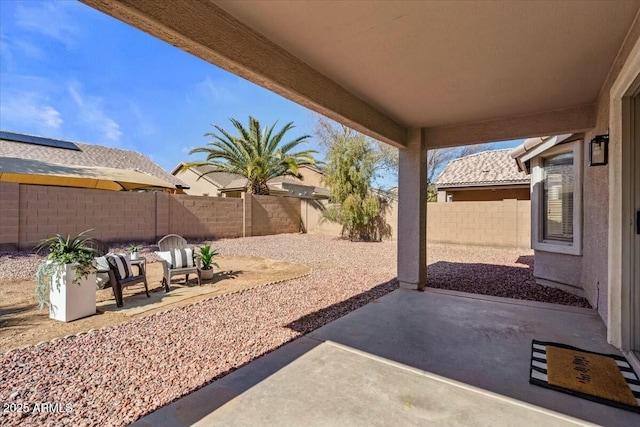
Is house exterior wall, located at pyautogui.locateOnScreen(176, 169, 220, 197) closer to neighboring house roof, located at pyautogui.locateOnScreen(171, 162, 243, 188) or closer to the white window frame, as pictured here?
neighboring house roof, located at pyautogui.locateOnScreen(171, 162, 243, 188)

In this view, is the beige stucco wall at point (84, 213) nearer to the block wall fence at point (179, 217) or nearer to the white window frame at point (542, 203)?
the block wall fence at point (179, 217)

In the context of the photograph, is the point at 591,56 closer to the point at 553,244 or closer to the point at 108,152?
the point at 553,244

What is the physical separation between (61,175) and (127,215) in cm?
226

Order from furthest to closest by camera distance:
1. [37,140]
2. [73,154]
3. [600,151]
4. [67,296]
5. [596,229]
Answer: [73,154] → [37,140] → [596,229] → [67,296] → [600,151]

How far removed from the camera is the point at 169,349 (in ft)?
11.1

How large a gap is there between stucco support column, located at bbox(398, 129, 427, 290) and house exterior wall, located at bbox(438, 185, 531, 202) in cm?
1309

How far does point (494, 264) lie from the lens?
8945 millimetres

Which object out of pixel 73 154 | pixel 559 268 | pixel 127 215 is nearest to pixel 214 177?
pixel 73 154

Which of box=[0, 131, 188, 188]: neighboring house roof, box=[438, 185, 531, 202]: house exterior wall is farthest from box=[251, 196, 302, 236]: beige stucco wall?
box=[438, 185, 531, 202]: house exterior wall

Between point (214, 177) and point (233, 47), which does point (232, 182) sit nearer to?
point (214, 177)

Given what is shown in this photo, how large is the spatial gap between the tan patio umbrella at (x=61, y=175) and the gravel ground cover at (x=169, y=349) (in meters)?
3.73

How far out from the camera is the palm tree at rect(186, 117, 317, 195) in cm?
1606

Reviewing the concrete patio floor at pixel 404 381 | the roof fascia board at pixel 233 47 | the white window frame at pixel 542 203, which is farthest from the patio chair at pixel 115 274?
the white window frame at pixel 542 203

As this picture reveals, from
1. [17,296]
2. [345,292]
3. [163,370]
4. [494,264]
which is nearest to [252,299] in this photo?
[345,292]
